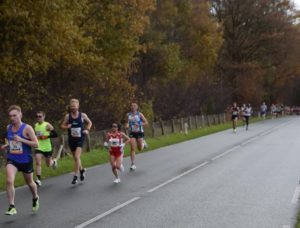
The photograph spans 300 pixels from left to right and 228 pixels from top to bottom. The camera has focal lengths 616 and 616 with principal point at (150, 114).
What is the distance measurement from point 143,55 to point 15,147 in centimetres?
3552

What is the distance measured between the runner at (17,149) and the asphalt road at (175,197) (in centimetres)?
43

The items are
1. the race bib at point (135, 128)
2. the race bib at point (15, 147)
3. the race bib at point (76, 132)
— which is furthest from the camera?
the race bib at point (135, 128)

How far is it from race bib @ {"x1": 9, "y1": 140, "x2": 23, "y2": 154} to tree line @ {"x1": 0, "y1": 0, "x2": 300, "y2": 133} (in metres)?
10.5

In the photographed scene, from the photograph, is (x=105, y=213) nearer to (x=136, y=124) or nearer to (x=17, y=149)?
(x=17, y=149)

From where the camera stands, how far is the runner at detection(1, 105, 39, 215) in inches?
377

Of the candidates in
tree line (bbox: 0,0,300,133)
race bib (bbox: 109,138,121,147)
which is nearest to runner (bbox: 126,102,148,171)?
race bib (bbox: 109,138,121,147)

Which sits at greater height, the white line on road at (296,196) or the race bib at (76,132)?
the race bib at (76,132)

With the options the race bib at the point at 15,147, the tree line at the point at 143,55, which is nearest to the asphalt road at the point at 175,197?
the race bib at the point at 15,147

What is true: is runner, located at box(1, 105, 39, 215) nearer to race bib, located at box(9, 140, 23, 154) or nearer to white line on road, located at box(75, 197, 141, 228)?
race bib, located at box(9, 140, 23, 154)

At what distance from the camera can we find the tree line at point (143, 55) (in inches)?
850

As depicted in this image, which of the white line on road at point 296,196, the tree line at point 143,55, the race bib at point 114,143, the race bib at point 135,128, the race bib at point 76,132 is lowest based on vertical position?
the white line on road at point 296,196

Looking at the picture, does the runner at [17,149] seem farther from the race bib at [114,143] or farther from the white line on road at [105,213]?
the race bib at [114,143]

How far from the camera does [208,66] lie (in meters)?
55.4

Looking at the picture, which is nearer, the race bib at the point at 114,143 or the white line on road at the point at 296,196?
the white line on road at the point at 296,196
